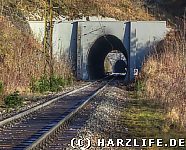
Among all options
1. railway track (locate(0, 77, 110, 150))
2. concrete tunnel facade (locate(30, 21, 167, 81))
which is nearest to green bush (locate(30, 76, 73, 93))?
railway track (locate(0, 77, 110, 150))

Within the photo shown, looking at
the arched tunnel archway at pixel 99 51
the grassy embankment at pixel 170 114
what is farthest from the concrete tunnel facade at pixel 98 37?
the grassy embankment at pixel 170 114

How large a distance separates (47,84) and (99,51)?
2313 cm

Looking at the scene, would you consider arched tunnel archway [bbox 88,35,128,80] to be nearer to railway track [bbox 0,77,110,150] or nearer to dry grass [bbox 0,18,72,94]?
dry grass [bbox 0,18,72,94]

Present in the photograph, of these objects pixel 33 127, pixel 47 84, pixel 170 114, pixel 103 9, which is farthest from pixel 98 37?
pixel 33 127

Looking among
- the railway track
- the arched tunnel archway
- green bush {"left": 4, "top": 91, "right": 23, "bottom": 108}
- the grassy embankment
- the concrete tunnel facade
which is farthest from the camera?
the arched tunnel archway

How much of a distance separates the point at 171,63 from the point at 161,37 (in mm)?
25483

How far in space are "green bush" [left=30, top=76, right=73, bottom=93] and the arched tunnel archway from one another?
12.1 m

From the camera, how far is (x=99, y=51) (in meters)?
50.9

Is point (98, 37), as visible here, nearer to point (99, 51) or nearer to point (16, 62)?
point (99, 51)

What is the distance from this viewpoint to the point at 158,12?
7238cm

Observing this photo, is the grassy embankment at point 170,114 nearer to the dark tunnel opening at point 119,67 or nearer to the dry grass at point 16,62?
the dry grass at point 16,62

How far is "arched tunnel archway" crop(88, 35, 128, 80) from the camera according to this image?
43.7 metres

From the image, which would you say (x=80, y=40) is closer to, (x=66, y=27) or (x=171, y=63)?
(x=66, y=27)

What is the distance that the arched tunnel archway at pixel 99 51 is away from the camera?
43672mm
